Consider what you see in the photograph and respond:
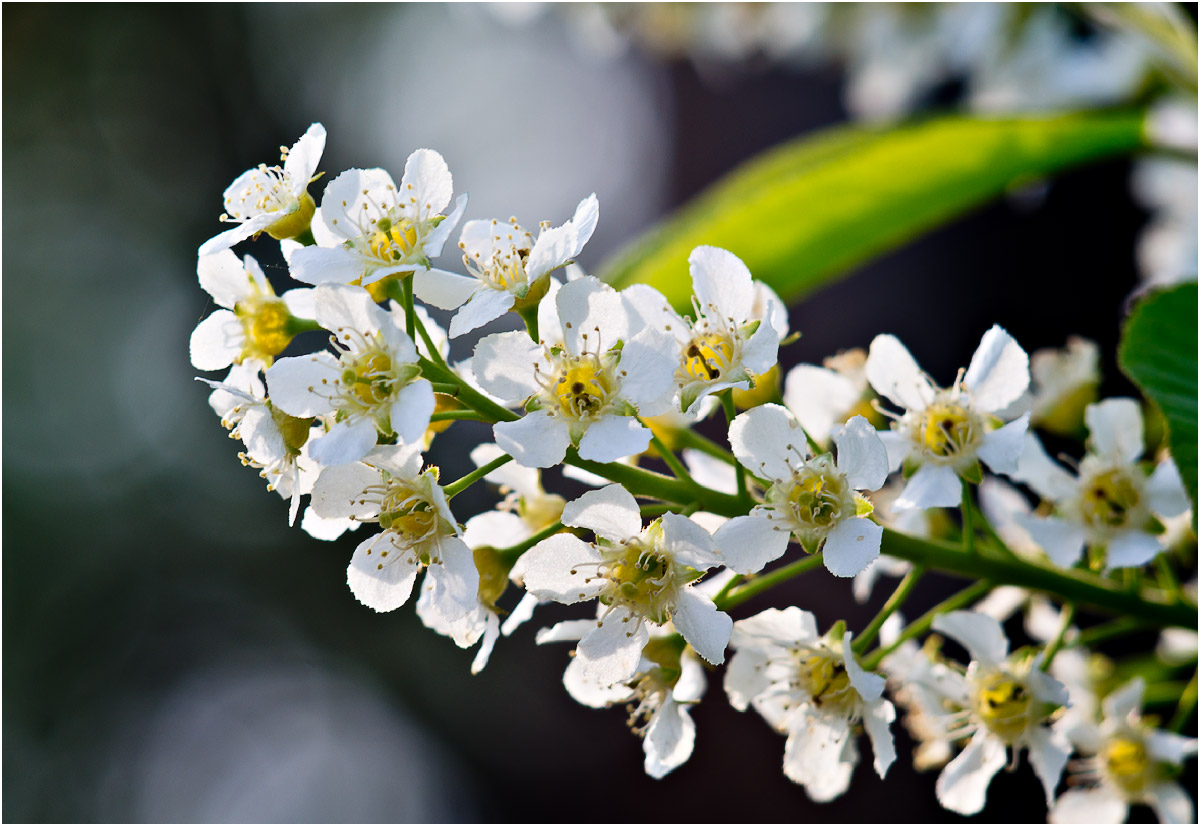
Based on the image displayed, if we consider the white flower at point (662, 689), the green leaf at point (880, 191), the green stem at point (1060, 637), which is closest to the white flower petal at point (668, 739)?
the white flower at point (662, 689)

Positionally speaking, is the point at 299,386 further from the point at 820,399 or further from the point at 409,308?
the point at 820,399

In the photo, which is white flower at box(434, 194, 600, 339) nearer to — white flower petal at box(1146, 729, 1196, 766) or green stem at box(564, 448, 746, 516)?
green stem at box(564, 448, 746, 516)

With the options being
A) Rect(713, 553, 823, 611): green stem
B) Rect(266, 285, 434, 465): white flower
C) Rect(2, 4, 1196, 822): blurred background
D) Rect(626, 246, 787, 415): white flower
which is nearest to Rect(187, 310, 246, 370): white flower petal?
Rect(266, 285, 434, 465): white flower

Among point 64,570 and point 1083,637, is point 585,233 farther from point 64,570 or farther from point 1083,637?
point 64,570

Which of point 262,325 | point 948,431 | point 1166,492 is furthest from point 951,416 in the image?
point 262,325

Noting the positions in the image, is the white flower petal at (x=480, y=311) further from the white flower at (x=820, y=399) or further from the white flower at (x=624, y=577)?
the white flower at (x=820, y=399)
